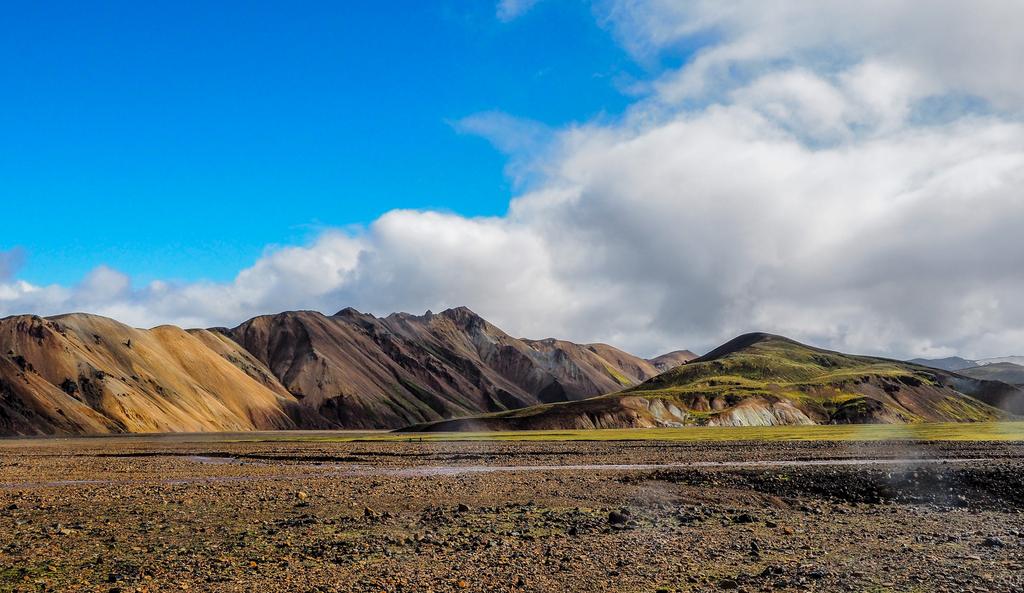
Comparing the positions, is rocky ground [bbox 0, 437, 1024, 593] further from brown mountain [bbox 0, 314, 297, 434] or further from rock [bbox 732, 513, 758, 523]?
brown mountain [bbox 0, 314, 297, 434]

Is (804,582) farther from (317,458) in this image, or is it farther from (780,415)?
(780,415)

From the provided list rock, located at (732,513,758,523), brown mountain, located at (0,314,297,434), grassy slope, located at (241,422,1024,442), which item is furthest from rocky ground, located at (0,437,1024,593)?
brown mountain, located at (0,314,297,434)

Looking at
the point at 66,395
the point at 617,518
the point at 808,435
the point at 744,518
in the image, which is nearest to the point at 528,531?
the point at 617,518

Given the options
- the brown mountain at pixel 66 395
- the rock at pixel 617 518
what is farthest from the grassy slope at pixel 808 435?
the brown mountain at pixel 66 395

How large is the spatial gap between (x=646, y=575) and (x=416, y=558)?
551 centimetres

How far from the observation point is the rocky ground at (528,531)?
648 inches

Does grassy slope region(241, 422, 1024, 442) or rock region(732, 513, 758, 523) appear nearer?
rock region(732, 513, 758, 523)

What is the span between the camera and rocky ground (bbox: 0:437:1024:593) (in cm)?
1647

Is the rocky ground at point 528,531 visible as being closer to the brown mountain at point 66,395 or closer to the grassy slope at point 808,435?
the grassy slope at point 808,435

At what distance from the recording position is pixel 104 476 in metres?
46.1

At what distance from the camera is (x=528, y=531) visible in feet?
74.3

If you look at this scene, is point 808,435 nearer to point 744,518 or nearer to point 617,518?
point 744,518

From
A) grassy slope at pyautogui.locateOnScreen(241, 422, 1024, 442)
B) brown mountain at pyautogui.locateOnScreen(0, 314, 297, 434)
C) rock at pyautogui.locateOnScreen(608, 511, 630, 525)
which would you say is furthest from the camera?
brown mountain at pyautogui.locateOnScreen(0, 314, 297, 434)

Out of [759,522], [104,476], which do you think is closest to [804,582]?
[759,522]
